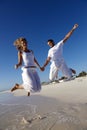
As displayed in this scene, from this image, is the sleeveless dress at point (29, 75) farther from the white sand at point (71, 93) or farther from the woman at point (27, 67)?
the white sand at point (71, 93)

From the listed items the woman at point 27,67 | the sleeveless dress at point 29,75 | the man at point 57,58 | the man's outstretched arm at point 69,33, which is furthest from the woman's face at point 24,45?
the man's outstretched arm at point 69,33

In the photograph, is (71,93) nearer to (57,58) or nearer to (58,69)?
(58,69)

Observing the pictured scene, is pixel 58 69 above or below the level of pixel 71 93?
above

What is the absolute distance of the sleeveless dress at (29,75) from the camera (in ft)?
35.4

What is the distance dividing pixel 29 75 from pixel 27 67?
14.1 inches

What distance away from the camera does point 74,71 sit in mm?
12117

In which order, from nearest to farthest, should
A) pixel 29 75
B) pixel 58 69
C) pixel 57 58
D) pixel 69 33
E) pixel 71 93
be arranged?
pixel 29 75 < pixel 69 33 < pixel 57 58 < pixel 58 69 < pixel 71 93

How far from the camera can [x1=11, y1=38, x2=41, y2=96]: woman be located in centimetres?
1080

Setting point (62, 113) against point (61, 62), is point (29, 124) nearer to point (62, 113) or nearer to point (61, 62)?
point (62, 113)

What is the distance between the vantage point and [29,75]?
35.7ft

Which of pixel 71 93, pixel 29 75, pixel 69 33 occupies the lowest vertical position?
pixel 71 93

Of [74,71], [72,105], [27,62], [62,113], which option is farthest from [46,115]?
[27,62]

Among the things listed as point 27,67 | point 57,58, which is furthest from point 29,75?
point 57,58

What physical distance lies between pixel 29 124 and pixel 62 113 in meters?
2.54
